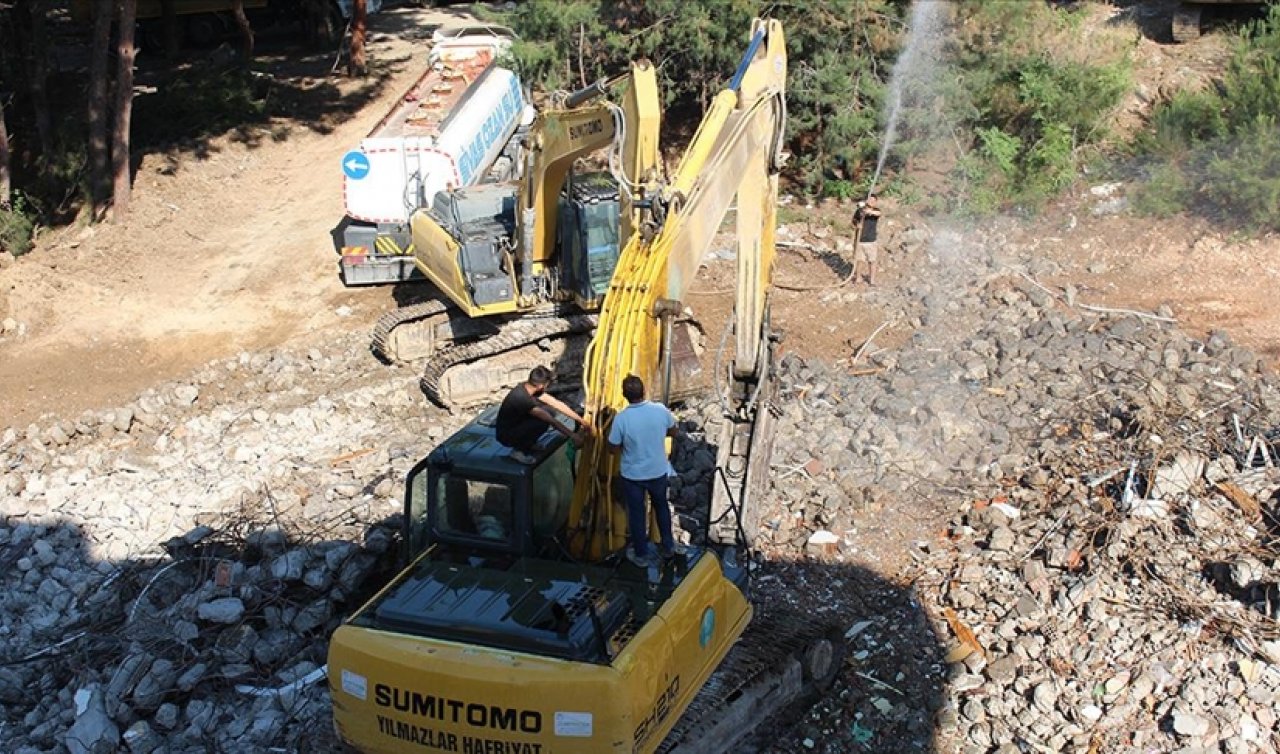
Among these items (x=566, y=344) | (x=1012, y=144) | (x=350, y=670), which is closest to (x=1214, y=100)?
(x=1012, y=144)

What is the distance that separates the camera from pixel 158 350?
16.3 meters

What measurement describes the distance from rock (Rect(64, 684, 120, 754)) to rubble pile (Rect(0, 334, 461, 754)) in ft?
0.04

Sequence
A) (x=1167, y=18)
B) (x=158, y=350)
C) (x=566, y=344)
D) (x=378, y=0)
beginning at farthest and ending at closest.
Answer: (x=378, y=0) < (x=1167, y=18) < (x=158, y=350) < (x=566, y=344)

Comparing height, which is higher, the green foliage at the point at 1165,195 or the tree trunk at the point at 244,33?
the tree trunk at the point at 244,33

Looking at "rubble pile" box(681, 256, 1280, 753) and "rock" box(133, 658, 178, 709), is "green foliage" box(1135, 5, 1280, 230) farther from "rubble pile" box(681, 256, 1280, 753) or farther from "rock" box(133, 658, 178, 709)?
"rock" box(133, 658, 178, 709)

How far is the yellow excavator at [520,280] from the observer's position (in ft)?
43.8

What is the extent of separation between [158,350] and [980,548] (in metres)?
10.7

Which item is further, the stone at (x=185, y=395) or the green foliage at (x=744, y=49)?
the green foliage at (x=744, y=49)

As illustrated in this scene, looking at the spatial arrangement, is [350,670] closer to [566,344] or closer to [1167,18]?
[566,344]

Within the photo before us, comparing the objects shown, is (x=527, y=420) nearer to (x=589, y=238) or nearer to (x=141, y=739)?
(x=141, y=739)

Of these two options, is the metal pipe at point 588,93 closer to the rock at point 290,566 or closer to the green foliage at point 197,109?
the rock at point 290,566

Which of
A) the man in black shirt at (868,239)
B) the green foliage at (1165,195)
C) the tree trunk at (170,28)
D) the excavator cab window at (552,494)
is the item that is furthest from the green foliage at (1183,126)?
the tree trunk at (170,28)

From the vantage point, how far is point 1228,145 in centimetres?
1638

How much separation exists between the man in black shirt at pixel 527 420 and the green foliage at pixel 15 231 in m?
13.8
